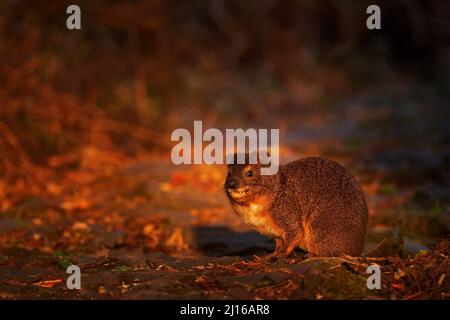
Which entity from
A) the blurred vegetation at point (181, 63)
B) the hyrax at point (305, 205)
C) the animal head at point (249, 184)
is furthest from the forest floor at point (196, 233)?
the blurred vegetation at point (181, 63)

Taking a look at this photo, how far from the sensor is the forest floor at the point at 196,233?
495 cm

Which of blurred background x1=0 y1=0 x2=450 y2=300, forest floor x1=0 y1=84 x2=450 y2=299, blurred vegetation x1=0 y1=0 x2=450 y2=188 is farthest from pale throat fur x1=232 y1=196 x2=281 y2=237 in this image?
blurred vegetation x1=0 y1=0 x2=450 y2=188

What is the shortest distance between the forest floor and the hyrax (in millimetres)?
313

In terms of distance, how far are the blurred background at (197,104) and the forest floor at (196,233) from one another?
0.14ft

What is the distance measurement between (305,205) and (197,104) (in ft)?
30.9

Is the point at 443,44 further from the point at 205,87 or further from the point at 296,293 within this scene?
the point at 296,293

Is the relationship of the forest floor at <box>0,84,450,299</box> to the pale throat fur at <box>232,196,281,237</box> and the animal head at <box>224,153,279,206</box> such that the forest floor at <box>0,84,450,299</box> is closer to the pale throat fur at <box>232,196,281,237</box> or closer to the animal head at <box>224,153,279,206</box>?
the pale throat fur at <box>232,196,281,237</box>

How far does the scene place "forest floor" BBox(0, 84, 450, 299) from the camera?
4.95 m

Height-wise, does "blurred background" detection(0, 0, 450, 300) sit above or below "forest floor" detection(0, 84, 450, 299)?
above

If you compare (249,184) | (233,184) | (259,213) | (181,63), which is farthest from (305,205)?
(181,63)

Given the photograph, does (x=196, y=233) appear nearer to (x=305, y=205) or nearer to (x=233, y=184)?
(x=233, y=184)

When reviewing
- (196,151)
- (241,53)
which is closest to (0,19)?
(196,151)

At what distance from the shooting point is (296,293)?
480 centimetres

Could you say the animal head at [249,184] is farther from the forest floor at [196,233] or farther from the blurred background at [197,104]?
the blurred background at [197,104]
